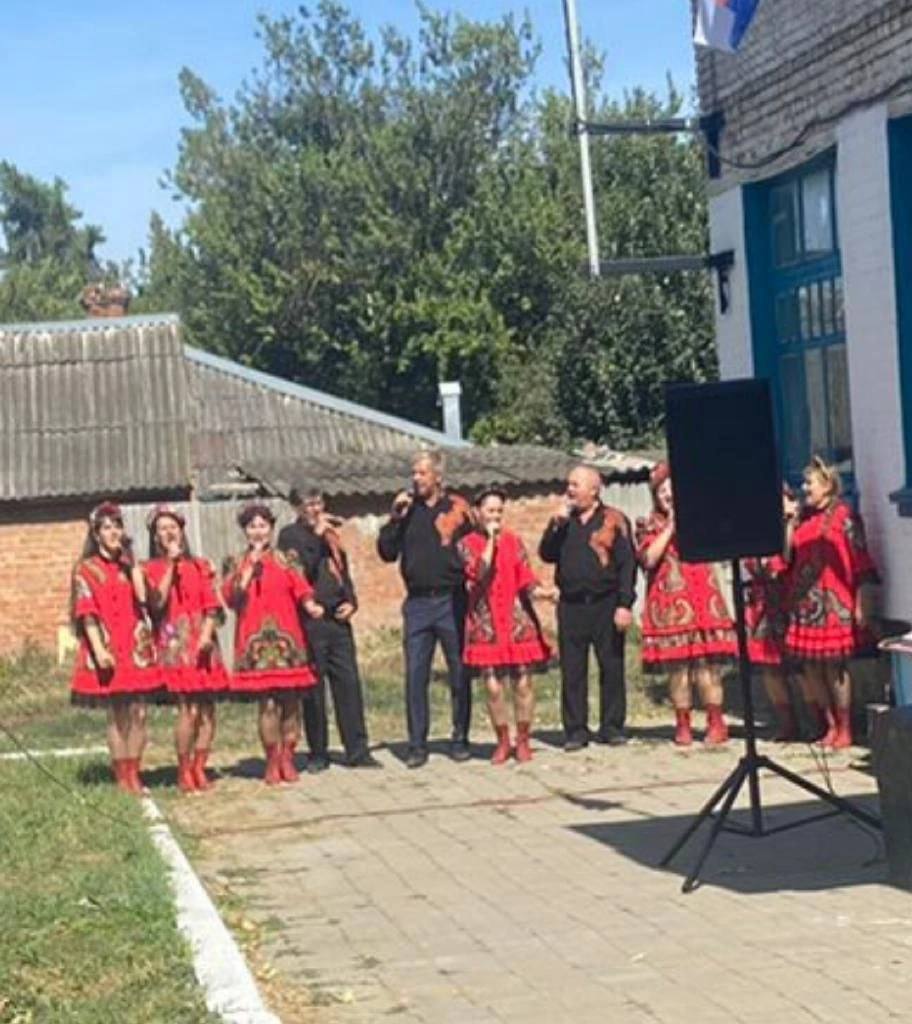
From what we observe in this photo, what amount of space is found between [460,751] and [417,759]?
348 millimetres

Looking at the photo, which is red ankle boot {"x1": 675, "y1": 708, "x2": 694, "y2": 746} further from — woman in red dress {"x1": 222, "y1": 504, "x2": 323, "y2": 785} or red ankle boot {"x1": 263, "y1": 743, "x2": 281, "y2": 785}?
red ankle boot {"x1": 263, "y1": 743, "x2": 281, "y2": 785}

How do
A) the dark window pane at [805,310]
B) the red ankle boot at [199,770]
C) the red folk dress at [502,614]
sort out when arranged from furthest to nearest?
the dark window pane at [805,310] < the red folk dress at [502,614] < the red ankle boot at [199,770]

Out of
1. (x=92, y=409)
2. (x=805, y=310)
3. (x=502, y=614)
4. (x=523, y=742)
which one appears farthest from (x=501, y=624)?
(x=92, y=409)

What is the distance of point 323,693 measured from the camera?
14891mm

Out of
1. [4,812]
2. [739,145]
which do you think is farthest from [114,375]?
[4,812]

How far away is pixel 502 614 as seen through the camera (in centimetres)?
1449

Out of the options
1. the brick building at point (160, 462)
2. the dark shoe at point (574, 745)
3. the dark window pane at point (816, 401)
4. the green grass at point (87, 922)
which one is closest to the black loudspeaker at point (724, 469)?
the green grass at point (87, 922)

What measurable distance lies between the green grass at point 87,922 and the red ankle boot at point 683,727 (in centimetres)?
381

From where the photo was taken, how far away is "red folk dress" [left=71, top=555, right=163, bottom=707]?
44.3ft

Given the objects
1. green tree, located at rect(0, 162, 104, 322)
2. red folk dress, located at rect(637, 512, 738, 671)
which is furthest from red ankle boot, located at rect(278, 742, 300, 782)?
green tree, located at rect(0, 162, 104, 322)

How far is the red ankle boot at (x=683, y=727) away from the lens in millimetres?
14883

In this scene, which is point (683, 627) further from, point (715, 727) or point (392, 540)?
point (392, 540)

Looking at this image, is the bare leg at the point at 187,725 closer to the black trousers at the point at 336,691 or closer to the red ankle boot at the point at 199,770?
the red ankle boot at the point at 199,770

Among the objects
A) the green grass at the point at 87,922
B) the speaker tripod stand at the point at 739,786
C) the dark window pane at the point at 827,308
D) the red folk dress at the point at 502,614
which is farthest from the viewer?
the dark window pane at the point at 827,308
